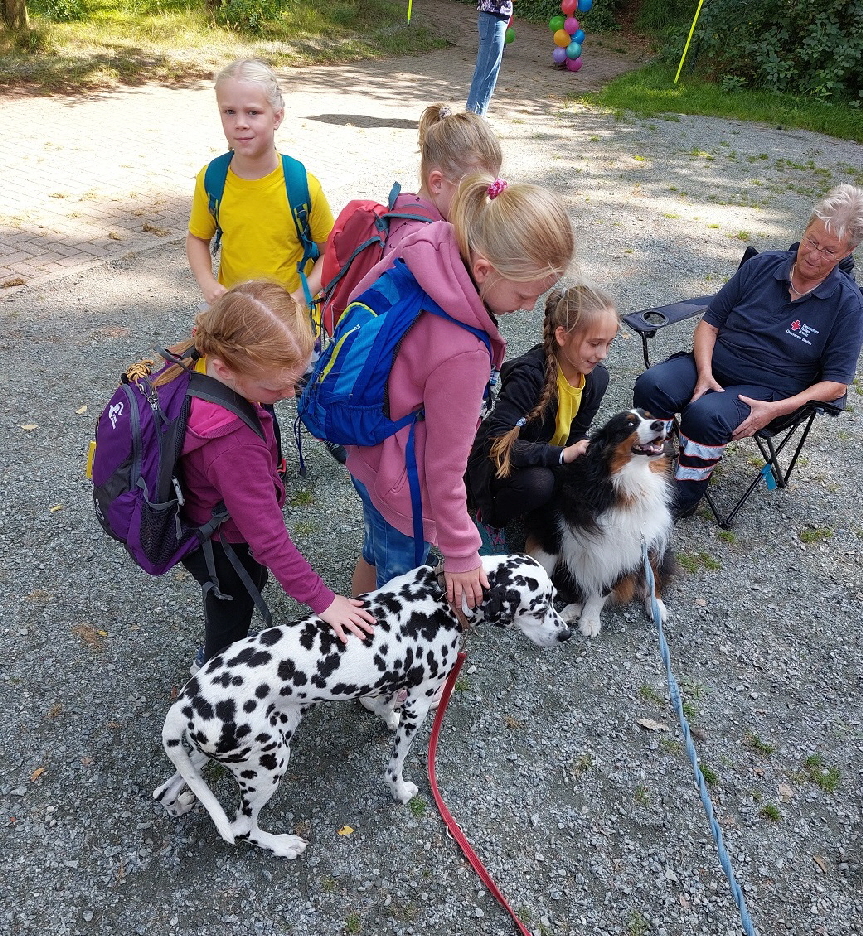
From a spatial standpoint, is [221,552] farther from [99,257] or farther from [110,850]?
[99,257]

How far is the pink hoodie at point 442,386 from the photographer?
1.99 m

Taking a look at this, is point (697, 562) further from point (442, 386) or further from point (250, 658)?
point (250, 658)

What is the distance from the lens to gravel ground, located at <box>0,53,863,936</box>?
239 cm

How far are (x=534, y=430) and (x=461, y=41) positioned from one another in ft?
55.8

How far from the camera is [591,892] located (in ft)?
8.13

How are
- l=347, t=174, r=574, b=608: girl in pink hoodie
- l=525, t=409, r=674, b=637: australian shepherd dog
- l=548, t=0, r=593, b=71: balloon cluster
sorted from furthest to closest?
l=548, t=0, r=593, b=71: balloon cluster
l=525, t=409, r=674, b=637: australian shepherd dog
l=347, t=174, r=574, b=608: girl in pink hoodie

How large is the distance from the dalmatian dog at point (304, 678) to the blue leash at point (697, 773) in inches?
20.9

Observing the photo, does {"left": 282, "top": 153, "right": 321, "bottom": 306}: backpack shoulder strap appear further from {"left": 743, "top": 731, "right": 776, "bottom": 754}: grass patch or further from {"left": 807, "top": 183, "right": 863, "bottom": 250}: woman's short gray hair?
{"left": 743, "top": 731, "right": 776, "bottom": 754}: grass patch

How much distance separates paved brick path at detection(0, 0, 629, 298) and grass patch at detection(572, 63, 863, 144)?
4.08 ft

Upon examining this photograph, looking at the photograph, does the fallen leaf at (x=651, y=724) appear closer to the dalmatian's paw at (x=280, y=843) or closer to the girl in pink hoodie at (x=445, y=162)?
the dalmatian's paw at (x=280, y=843)

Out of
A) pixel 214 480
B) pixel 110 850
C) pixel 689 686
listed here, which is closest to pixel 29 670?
pixel 110 850

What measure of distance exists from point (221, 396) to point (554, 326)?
177 cm


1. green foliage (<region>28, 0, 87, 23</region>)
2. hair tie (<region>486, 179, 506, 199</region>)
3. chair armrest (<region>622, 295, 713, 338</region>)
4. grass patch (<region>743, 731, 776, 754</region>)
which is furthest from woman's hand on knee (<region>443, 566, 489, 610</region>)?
green foliage (<region>28, 0, 87, 23</region>)

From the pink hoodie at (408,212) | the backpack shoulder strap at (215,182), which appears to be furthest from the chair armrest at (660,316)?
the backpack shoulder strap at (215,182)
